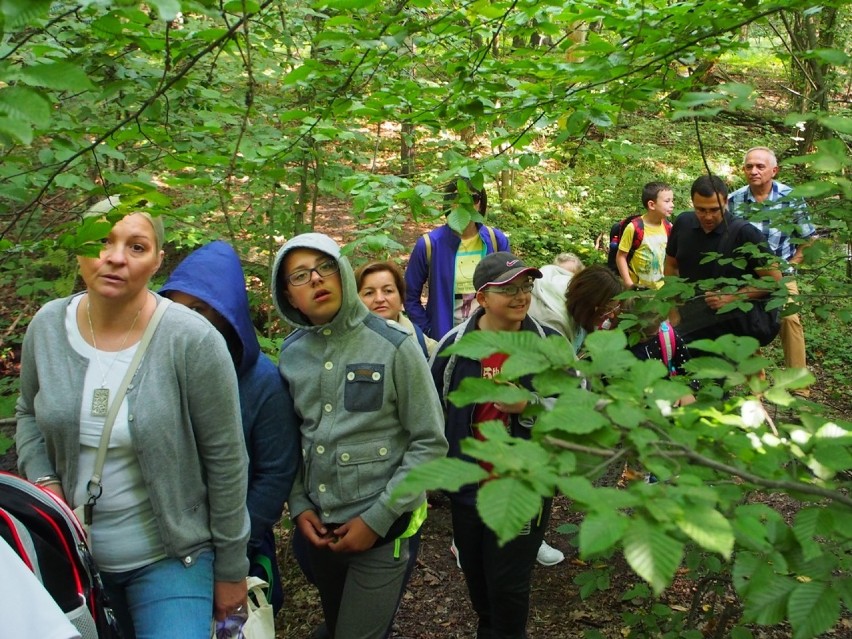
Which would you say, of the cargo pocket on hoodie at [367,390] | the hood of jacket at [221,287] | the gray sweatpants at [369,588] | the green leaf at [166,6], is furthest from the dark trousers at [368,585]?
the green leaf at [166,6]

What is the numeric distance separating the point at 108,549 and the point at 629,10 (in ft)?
8.95

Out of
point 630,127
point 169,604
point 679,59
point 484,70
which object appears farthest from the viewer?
point 630,127

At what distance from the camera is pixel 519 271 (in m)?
2.78

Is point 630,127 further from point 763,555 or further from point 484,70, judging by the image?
point 763,555

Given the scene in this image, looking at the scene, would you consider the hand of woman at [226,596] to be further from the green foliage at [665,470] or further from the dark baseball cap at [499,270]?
the dark baseball cap at [499,270]

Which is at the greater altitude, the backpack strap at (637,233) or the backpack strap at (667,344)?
the backpack strap at (637,233)

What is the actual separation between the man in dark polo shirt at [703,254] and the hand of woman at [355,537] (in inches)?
79.9

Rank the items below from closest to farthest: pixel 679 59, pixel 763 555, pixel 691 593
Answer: pixel 763 555, pixel 679 59, pixel 691 593

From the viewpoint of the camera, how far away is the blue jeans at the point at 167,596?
1.97 meters

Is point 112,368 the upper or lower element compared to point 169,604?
upper

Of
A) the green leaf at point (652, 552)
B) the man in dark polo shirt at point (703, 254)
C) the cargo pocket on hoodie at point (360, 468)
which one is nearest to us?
the green leaf at point (652, 552)

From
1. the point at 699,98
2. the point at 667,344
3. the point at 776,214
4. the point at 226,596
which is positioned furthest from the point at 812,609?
the point at 667,344

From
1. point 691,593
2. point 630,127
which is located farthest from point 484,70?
point 630,127

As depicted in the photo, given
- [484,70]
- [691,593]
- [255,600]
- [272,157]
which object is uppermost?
[484,70]
